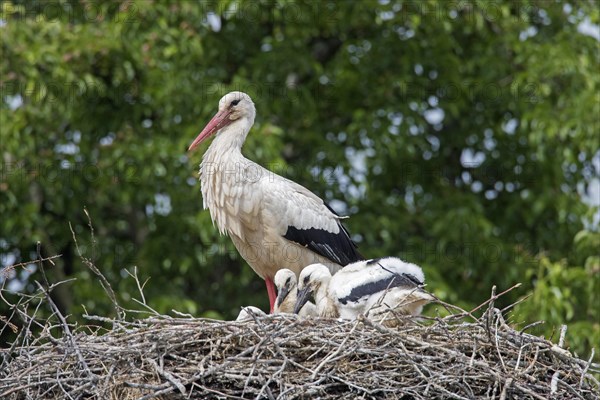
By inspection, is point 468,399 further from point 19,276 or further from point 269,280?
point 19,276

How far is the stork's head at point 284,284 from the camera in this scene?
281 inches

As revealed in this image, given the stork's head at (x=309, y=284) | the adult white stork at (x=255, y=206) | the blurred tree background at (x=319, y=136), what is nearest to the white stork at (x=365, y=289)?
the stork's head at (x=309, y=284)

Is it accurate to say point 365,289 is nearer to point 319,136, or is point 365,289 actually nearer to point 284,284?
point 284,284

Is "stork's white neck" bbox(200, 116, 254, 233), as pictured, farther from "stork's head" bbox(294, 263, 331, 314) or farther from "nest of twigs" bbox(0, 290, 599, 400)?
"nest of twigs" bbox(0, 290, 599, 400)

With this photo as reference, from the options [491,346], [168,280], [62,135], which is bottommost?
[168,280]

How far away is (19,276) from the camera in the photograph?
10781 mm

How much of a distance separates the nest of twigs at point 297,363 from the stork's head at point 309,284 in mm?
823

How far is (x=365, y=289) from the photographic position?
22.1ft

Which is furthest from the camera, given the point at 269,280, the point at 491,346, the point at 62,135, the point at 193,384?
the point at 62,135

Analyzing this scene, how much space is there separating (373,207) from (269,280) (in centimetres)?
307

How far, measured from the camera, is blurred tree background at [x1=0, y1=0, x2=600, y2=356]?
10047 millimetres

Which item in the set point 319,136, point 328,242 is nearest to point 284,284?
point 328,242

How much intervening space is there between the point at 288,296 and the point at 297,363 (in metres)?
1.34

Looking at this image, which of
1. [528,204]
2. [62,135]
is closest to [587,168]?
[528,204]
